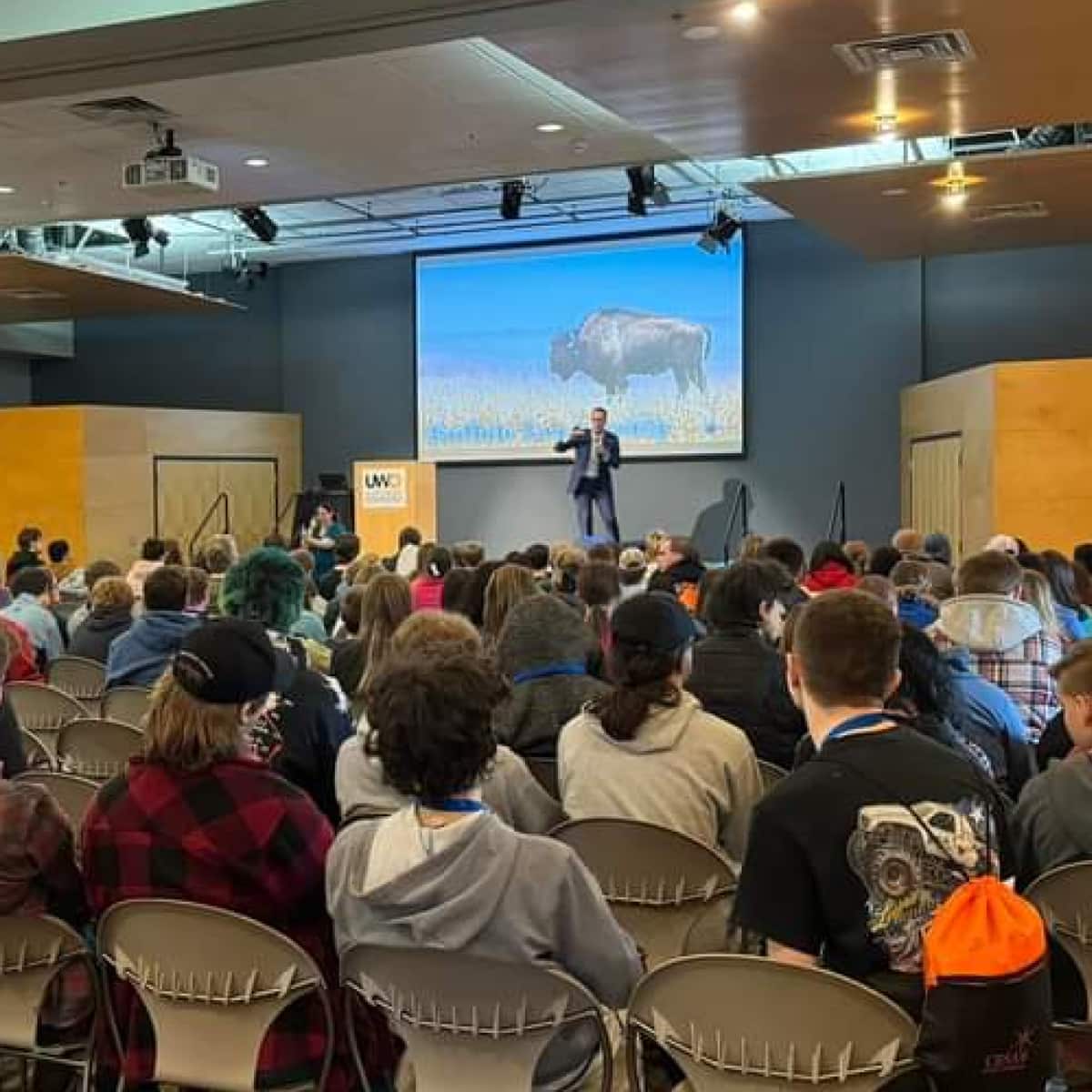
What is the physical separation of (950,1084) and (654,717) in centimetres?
150

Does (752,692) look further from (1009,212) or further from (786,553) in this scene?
(1009,212)

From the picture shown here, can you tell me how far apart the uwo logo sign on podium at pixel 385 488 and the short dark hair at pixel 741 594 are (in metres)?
10.3

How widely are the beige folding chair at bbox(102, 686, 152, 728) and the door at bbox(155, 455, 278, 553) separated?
1189 cm

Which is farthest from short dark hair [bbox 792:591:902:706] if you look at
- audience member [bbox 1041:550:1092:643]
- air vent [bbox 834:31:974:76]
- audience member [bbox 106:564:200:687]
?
air vent [bbox 834:31:974:76]

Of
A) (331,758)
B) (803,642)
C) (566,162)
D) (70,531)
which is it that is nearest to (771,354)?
(566,162)

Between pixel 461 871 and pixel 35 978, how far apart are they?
1076 millimetres

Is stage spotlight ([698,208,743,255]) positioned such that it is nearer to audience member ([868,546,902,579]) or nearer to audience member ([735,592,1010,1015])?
Answer: audience member ([868,546,902,579])

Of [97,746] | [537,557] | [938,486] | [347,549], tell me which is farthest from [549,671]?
[938,486]

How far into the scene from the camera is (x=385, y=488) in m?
14.6

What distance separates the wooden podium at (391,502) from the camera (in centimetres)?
1450

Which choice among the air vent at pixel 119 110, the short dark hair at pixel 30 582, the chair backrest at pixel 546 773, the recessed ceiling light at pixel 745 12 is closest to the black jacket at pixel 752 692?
the chair backrest at pixel 546 773

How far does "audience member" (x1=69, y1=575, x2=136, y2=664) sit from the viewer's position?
6270 millimetres

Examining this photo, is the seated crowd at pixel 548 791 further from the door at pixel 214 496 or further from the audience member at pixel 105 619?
the door at pixel 214 496

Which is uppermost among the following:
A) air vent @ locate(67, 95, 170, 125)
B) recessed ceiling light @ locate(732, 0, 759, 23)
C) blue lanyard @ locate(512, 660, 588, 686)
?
air vent @ locate(67, 95, 170, 125)
